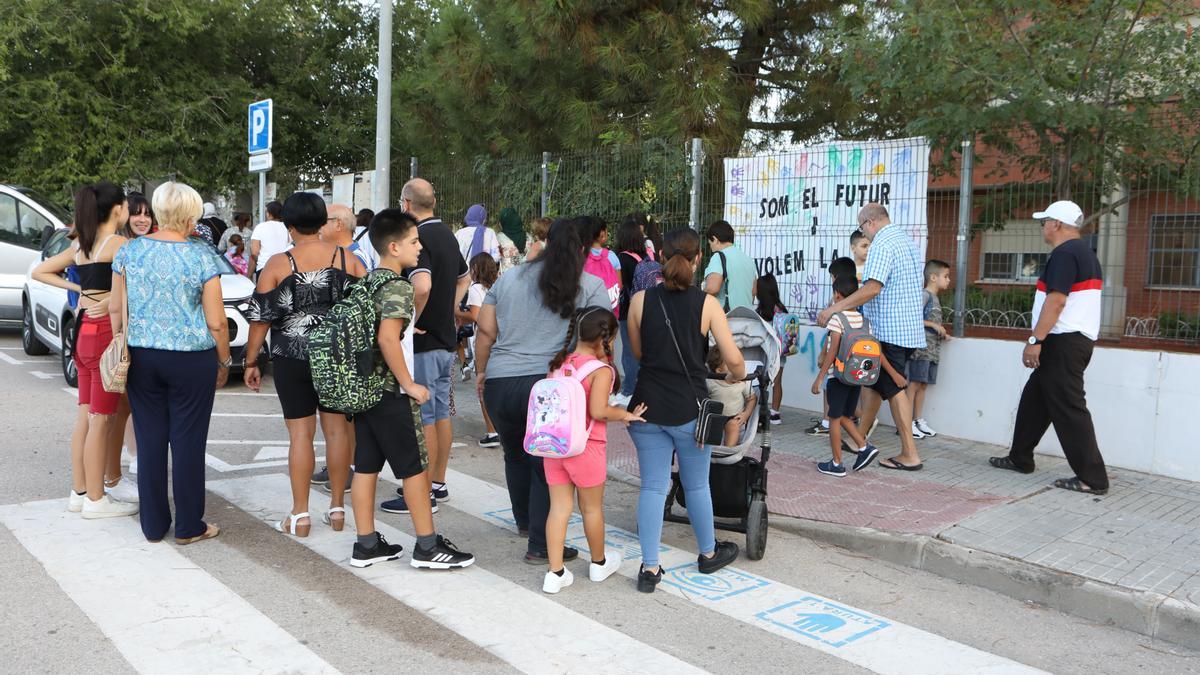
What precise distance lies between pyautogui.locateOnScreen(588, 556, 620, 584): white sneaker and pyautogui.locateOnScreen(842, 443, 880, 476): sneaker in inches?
106

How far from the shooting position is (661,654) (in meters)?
3.91

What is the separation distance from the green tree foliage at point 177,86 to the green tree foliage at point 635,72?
669cm

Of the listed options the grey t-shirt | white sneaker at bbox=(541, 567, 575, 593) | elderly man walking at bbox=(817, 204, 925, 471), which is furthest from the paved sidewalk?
the grey t-shirt

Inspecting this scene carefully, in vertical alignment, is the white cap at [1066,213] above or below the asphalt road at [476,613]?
above

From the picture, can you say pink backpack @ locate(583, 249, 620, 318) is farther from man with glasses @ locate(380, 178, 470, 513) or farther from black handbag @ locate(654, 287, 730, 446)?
black handbag @ locate(654, 287, 730, 446)

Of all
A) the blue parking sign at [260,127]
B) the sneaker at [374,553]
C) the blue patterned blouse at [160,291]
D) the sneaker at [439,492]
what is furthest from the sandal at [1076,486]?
the blue parking sign at [260,127]

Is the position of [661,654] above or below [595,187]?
below

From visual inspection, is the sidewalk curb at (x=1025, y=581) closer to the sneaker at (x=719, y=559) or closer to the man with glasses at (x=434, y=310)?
the sneaker at (x=719, y=559)

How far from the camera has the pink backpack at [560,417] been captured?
4.41m

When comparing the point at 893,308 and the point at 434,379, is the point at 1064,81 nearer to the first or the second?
Result: the point at 893,308

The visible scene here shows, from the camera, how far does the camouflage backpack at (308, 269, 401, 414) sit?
4.61 m

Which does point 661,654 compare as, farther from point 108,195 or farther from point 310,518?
point 108,195

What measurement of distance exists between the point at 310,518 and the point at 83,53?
17.1 metres

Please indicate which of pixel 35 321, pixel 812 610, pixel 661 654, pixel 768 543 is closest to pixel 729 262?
pixel 768 543
